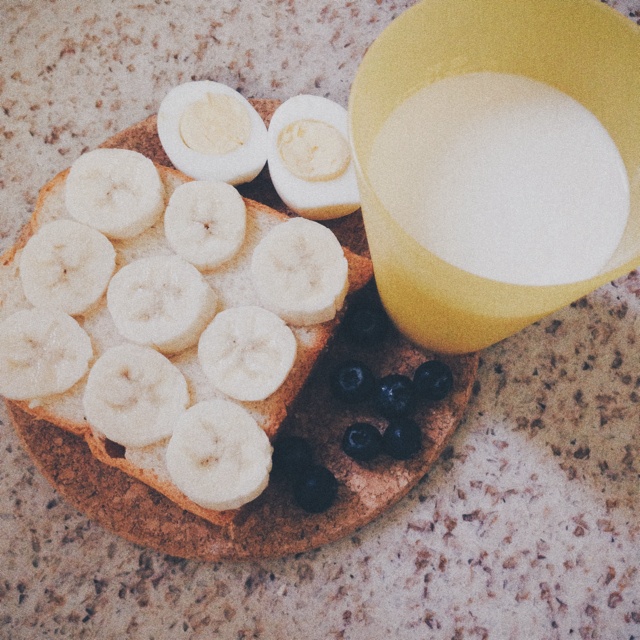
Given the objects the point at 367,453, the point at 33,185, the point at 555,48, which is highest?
the point at 555,48

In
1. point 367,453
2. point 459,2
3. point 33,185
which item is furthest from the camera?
point 33,185

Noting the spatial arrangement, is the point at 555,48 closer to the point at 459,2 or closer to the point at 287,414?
the point at 459,2

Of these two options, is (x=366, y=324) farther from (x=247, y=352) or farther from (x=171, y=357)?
(x=171, y=357)

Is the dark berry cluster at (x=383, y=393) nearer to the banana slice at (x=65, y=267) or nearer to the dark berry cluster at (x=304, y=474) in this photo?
the dark berry cluster at (x=304, y=474)

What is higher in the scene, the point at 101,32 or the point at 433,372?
the point at 101,32

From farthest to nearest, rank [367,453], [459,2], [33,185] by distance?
1. [33,185]
2. [367,453]
3. [459,2]

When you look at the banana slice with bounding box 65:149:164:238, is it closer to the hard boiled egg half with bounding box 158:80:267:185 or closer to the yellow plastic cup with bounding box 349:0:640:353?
the hard boiled egg half with bounding box 158:80:267:185

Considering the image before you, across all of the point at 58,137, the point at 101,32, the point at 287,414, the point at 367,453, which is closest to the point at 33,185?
the point at 58,137
